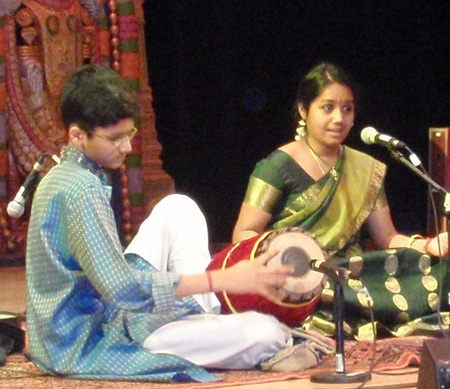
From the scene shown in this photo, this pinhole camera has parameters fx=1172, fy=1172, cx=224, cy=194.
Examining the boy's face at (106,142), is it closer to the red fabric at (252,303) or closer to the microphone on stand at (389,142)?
the red fabric at (252,303)

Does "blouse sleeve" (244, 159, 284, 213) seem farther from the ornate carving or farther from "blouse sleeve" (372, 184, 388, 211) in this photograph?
the ornate carving

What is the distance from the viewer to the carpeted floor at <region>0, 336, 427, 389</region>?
359 cm

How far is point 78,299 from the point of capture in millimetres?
3637

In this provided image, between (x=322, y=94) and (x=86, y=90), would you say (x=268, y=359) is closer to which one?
(x=86, y=90)

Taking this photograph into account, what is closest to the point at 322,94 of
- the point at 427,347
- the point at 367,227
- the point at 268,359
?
the point at 367,227

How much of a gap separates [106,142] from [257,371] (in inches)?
35.5

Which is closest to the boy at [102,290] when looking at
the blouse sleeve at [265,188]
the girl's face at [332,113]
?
the blouse sleeve at [265,188]

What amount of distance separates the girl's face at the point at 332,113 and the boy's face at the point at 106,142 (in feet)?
4.44

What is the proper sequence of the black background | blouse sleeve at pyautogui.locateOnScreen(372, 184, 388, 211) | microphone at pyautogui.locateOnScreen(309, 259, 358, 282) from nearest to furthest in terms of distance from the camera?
microphone at pyautogui.locateOnScreen(309, 259, 358, 282) → blouse sleeve at pyautogui.locateOnScreen(372, 184, 388, 211) → the black background

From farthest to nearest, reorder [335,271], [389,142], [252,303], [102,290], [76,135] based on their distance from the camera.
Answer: [252,303], [389,142], [76,135], [102,290], [335,271]

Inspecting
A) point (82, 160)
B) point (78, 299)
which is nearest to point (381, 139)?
point (82, 160)

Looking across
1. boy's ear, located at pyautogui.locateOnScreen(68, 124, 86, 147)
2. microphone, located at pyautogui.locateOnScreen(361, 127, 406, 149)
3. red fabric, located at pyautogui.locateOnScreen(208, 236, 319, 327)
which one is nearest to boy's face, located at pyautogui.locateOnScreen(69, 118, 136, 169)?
boy's ear, located at pyautogui.locateOnScreen(68, 124, 86, 147)

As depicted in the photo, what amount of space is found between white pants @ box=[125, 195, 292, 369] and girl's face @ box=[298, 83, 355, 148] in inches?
38.2

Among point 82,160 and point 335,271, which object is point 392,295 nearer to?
point 335,271
